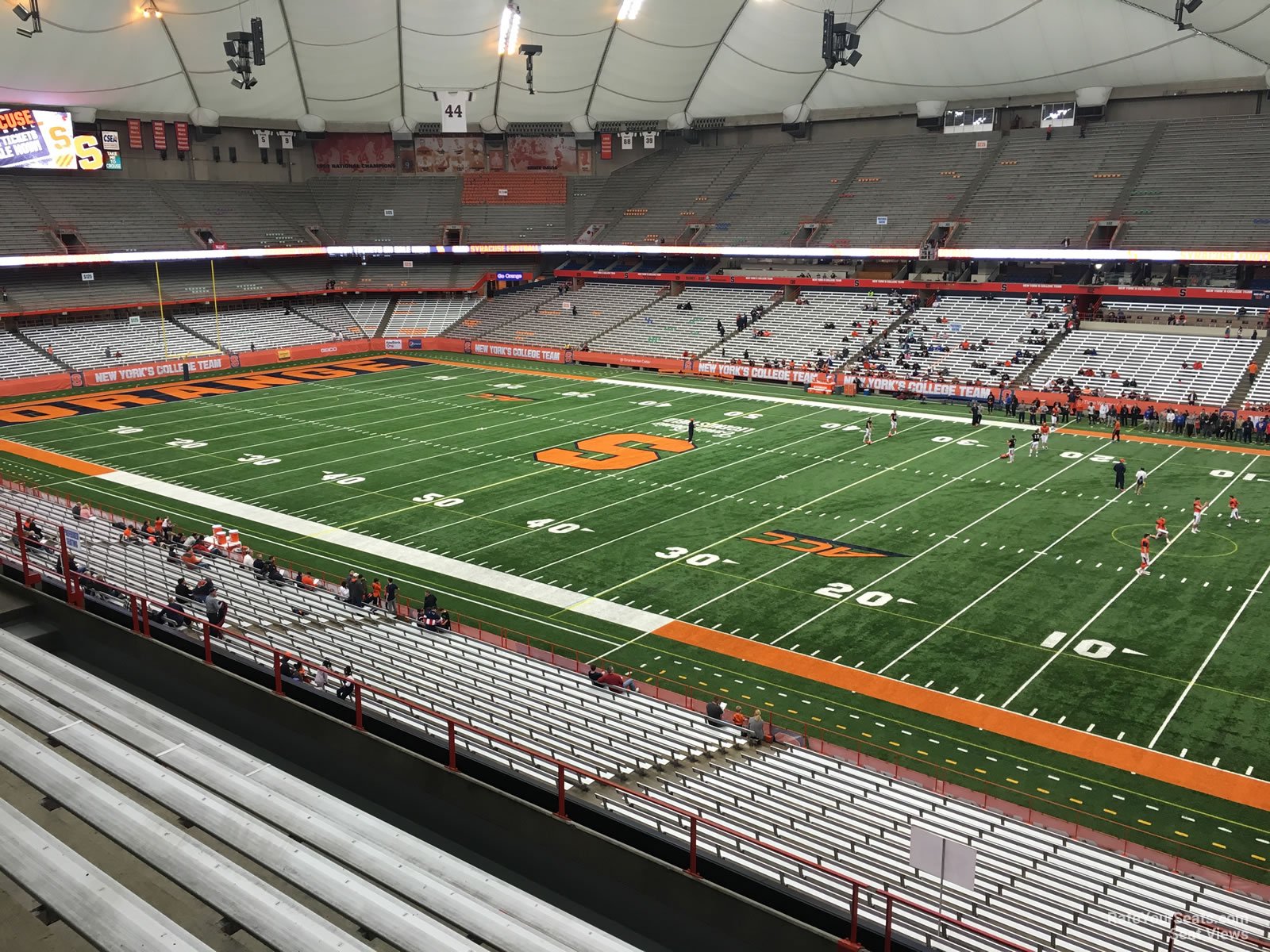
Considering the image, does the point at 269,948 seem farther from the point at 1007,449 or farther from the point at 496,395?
the point at 496,395

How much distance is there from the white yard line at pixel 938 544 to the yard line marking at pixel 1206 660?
259 inches

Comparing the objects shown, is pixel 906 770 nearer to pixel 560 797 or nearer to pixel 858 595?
pixel 560 797

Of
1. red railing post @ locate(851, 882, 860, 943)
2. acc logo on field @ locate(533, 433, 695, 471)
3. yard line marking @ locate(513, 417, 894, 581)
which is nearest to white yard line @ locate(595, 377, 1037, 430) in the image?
yard line marking @ locate(513, 417, 894, 581)

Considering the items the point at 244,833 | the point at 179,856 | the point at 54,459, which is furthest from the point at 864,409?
the point at 179,856

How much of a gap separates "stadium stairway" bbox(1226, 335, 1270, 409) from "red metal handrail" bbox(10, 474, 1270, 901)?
107ft

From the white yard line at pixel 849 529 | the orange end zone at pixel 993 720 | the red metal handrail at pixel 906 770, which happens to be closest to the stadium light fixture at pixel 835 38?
the white yard line at pixel 849 529

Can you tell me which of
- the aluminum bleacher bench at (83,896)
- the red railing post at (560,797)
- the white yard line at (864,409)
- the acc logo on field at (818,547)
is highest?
the aluminum bleacher bench at (83,896)

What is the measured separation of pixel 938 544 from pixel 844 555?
2.66m

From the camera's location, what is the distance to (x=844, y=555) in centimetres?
2477

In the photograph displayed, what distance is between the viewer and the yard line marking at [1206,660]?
643 inches

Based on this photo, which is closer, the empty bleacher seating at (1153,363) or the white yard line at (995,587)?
the white yard line at (995,587)

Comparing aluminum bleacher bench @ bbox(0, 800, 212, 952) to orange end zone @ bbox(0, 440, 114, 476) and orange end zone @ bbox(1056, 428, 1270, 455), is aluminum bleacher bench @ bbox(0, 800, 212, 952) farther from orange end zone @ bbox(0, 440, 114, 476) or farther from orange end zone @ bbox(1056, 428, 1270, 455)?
orange end zone @ bbox(1056, 428, 1270, 455)

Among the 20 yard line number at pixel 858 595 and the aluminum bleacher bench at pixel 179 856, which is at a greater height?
the aluminum bleacher bench at pixel 179 856

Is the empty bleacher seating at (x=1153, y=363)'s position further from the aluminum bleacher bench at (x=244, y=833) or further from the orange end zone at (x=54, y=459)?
the aluminum bleacher bench at (x=244, y=833)
